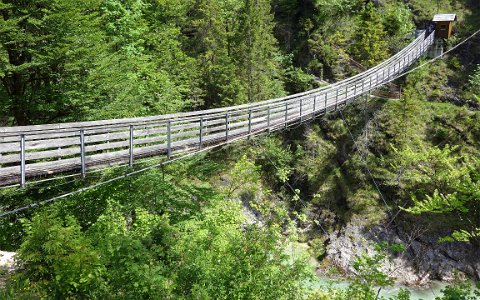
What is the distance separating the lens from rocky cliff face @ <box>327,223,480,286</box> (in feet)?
48.1

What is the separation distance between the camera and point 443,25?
21.5 m

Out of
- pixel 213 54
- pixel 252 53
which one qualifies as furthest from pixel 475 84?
pixel 213 54

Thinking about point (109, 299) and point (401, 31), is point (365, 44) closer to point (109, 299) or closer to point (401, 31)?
point (401, 31)

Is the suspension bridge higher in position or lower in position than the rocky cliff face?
higher

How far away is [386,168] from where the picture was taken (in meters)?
17.7

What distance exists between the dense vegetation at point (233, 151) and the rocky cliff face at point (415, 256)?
0.45 metres

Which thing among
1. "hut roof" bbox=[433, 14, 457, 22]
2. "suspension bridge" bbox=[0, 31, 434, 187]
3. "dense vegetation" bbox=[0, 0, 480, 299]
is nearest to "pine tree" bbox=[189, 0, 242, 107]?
"dense vegetation" bbox=[0, 0, 480, 299]

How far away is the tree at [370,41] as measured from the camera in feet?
65.6

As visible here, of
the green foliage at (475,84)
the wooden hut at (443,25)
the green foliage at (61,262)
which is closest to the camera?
the green foliage at (61,262)

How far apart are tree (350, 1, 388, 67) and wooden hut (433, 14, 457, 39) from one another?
316 centimetres

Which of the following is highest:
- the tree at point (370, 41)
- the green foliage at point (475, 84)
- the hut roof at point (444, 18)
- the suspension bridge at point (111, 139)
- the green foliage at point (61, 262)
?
the hut roof at point (444, 18)

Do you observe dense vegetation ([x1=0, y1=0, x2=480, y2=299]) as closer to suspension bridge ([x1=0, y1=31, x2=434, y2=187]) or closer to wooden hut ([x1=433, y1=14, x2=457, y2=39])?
suspension bridge ([x1=0, y1=31, x2=434, y2=187])

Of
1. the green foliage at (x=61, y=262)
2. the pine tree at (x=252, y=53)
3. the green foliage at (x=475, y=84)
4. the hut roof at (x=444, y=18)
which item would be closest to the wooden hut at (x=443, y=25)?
the hut roof at (x=444, y=18)

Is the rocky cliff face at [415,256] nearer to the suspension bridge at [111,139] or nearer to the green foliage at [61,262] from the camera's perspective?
the suspension bridge at [111,139]
